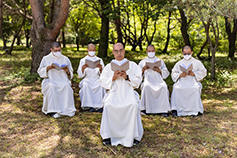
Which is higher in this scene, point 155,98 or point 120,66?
point 120,66

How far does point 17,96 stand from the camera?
9.45 m

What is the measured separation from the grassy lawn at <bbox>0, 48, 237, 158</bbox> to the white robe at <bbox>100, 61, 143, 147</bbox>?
0.83 feet

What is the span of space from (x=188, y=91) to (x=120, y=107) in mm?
3271

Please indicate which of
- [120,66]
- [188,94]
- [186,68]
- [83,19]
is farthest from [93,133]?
[83,19]

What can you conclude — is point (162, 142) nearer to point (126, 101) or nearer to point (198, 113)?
point (126, 101)

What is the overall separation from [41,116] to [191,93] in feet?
15.1

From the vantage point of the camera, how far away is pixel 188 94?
8.21 m

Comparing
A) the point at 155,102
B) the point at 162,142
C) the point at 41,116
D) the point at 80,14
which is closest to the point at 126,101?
the point at 162,142

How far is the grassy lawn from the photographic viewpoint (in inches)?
215

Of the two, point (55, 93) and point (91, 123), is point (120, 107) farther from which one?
point (55, 93)

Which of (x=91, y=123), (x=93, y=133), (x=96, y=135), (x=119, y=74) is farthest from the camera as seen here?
(x=91, y=123)

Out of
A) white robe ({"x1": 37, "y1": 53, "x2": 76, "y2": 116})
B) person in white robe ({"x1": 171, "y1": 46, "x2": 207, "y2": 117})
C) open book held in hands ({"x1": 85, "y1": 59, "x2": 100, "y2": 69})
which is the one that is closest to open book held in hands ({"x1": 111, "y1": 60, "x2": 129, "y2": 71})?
white robe ({"x1": 37, "y1": 53, "x2": 76, "y2": 116})

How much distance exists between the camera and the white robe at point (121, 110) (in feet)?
18.7

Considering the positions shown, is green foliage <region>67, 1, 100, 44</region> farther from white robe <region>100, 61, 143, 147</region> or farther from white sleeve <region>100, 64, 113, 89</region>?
white robe <region>100, 61, 143, 147</region>
